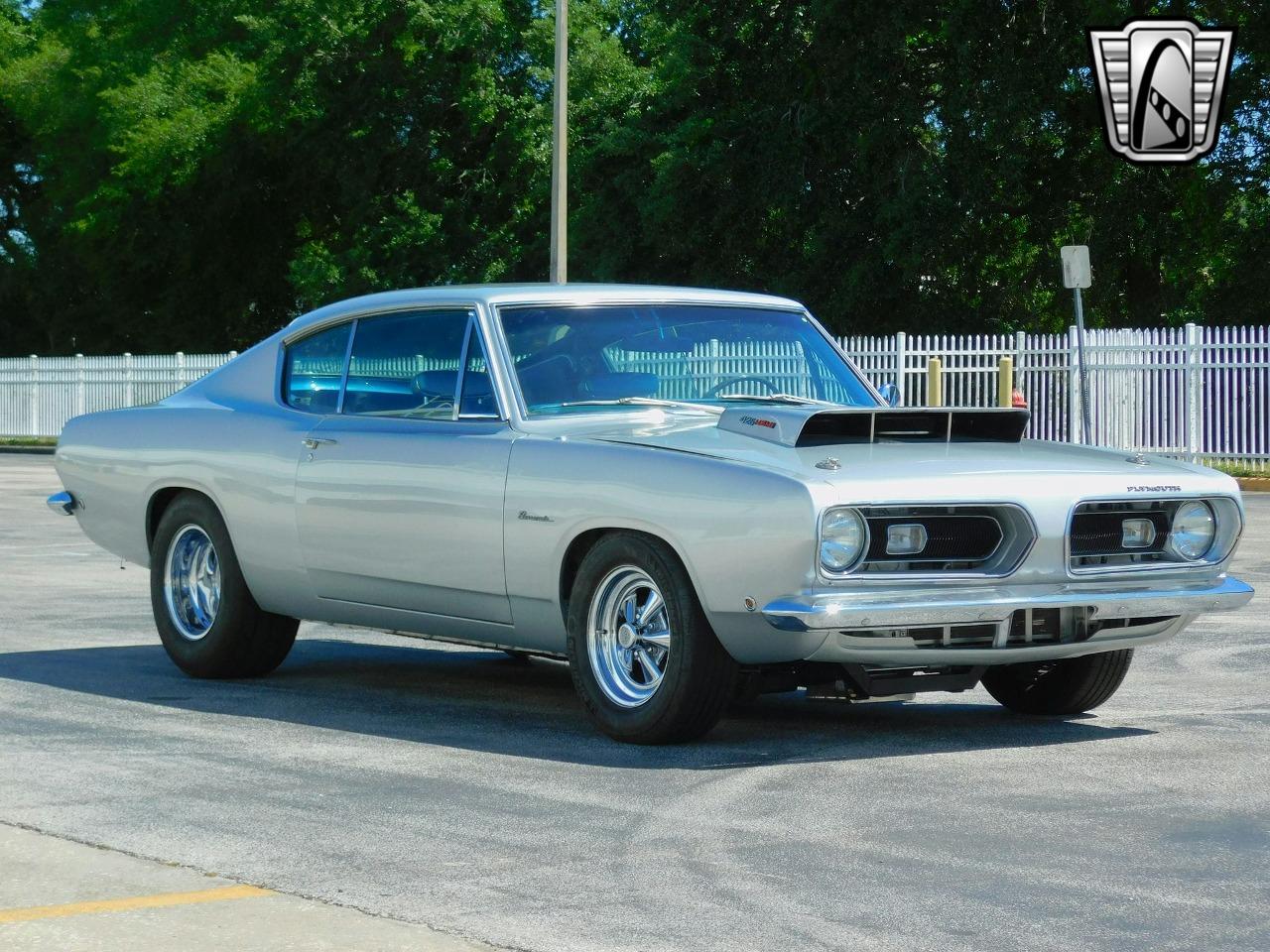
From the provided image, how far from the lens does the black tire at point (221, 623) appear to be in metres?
8.67

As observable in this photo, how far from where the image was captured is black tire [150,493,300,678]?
28.5ft

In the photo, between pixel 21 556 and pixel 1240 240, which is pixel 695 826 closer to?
pixel 21 556

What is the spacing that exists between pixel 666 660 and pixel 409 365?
202 cm

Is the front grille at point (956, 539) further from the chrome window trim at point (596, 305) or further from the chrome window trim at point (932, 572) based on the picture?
the chrome window trim at point (596, 305)

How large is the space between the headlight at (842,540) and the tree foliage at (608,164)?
102 feet

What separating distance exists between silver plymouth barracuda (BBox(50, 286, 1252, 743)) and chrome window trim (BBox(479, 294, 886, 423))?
0.5 inches

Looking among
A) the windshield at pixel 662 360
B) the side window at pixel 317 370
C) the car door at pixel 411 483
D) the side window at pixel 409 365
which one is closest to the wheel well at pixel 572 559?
the car door at pixel 411 483

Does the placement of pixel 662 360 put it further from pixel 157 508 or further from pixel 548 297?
pixel 157 508

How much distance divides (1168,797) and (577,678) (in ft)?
6.81

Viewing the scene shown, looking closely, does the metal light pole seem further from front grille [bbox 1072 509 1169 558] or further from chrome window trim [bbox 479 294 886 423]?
front grille [bbox 1072 509 1169 558]

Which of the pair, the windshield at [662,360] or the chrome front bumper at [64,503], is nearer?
the windshield at [662,360]

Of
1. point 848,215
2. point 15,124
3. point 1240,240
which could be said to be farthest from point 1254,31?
point 15,124

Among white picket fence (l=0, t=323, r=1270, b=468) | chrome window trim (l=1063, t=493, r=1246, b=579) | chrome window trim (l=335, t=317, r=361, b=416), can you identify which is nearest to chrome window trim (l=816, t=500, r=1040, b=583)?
chrome window trim (l=1063, t=493, r=1246, b=579)

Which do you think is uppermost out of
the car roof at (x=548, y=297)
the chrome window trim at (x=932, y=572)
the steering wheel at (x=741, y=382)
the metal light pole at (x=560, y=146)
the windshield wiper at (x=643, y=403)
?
the metal light pole at (x=560, y=146)
